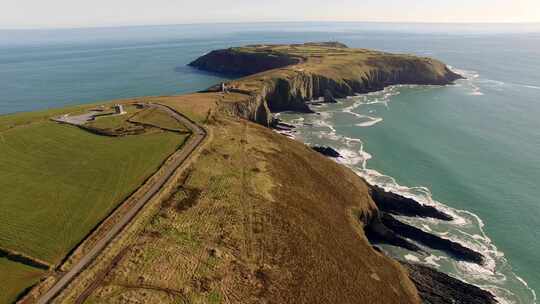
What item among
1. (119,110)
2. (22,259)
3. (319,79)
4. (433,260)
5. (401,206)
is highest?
(319,79)

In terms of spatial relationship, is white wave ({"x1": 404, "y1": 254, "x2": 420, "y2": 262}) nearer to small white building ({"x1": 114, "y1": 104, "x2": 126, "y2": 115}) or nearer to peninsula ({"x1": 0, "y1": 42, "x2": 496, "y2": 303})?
peninsula ({"x1": 0, "y1": 42, "x2": 496, "y2": 303})

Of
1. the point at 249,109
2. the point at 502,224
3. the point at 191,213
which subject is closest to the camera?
the point at 191,213

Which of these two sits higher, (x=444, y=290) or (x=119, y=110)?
(x=119, y=110)

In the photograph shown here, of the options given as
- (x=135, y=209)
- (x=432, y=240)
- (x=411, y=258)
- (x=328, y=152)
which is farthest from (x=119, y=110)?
(x=432, y=240)

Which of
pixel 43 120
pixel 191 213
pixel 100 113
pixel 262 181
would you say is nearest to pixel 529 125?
pixel 262 181

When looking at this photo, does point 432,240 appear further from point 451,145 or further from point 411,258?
point 451,145

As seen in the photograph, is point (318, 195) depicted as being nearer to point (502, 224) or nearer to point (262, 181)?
point (262, 181)

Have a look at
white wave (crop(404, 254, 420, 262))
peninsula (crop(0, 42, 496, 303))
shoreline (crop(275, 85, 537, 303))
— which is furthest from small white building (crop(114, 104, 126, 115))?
white wave (crop(404, 254, 420, 262))
